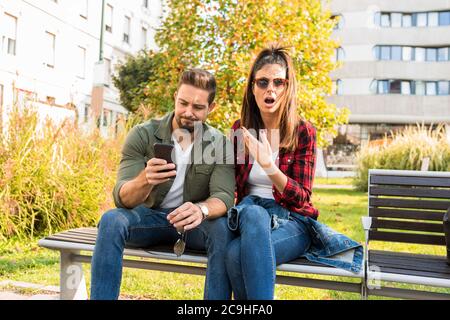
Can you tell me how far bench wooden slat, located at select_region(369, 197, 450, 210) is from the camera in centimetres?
329

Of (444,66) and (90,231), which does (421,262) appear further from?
(444,66)

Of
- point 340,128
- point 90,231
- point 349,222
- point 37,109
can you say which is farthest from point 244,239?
point 340,128

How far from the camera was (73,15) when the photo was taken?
1930 centimetres

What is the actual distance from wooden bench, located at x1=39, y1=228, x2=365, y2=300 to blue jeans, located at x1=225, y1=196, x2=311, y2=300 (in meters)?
0.10

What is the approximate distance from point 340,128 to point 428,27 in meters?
8.45

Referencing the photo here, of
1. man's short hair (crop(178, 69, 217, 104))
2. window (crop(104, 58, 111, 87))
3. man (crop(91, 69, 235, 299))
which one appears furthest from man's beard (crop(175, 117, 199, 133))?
window (crop(104, 58, 111, 87))

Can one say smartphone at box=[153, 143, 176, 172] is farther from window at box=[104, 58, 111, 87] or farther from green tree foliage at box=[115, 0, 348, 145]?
window at box=[104, 58, 111, 87]

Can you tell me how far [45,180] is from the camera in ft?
17.5

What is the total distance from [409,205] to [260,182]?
3.43 feet

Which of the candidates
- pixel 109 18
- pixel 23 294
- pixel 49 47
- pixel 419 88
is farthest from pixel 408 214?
pixel 419 88

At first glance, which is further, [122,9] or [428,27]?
[428,27]

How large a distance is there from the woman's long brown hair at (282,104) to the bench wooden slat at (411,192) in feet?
2.74

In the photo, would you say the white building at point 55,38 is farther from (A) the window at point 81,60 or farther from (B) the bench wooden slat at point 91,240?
(B) the bench wooden slat at point 91,240

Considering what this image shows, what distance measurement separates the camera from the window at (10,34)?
17984mm
